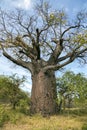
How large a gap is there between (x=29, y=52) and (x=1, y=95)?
127 inches

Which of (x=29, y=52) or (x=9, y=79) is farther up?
(x=29, y=52)

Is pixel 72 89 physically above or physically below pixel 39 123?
above

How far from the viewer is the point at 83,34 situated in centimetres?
1670

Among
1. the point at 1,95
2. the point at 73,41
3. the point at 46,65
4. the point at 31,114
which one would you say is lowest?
the point at 31,114

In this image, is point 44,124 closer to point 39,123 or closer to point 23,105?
point 39,123

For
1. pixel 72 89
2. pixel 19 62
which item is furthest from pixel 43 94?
pixel 19 62

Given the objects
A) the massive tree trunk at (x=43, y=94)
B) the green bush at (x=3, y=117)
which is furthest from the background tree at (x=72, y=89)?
the green bush at (x=3, y=117)

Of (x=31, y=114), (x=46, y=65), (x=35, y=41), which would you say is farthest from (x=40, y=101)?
(x=35, y=41)

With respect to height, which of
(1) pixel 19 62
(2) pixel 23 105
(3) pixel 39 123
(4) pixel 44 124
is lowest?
(4) pixel 44 124

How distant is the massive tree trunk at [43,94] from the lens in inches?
619

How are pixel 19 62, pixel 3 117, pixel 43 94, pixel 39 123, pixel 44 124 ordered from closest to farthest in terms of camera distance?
pixel 44 124 < pixel 39 123 < pixel 3 117 < pixel 43 94 < pixel 19 62

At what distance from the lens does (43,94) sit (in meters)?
15.8

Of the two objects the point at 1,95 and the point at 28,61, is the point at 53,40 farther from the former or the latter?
the point at 1,95

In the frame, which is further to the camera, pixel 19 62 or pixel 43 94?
pixel 19 62
